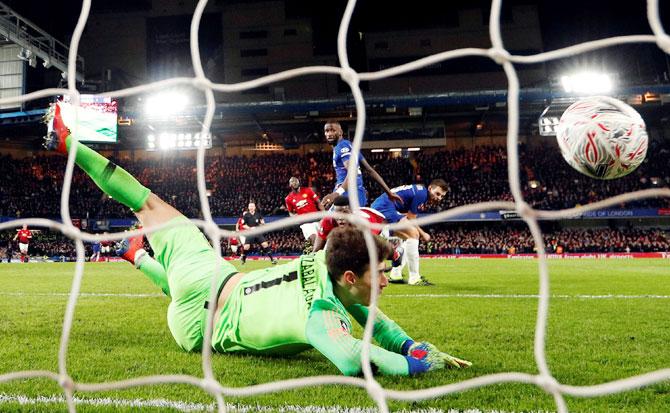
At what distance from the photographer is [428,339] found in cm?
339

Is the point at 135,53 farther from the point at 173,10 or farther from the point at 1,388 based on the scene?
the point at 1,388

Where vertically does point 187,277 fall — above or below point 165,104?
below

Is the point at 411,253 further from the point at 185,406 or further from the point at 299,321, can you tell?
the point at 185,406

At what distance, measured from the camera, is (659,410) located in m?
1.87

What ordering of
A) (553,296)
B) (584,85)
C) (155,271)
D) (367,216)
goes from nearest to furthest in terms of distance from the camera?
(155,271) → (367,216) → (553,296) → (584,85)

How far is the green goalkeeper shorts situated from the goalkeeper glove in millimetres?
1087

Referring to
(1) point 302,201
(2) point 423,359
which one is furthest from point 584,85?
(2) point 423,359

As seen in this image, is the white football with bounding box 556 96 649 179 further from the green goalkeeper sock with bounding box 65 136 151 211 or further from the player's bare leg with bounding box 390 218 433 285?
the player's bare leg with bounding box 390 218 433 285

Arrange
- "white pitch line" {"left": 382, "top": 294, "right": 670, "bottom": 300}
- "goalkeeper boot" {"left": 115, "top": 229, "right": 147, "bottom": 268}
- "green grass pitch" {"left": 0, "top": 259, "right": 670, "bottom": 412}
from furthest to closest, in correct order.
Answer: "white pitch line" {"left": 382, "top": 294, "right": 670, "bottom": 300}, "goalkeeper boot" {"left": 115, "top": 229, "right": 147, "bottom": 268}, "green grass pitch" {"left": 0, "top": 259, "right": 670, "bottom": 412}

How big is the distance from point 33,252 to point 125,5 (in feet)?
48.5

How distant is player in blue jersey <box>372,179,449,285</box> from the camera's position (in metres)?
6.32

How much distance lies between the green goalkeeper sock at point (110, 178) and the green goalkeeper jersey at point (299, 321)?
83cm

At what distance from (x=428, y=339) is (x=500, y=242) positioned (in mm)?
22589

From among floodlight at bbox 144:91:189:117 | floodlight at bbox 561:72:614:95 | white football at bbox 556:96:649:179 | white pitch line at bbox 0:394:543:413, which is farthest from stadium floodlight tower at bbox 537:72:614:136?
white pitch line at bbox 0:394:543:413
